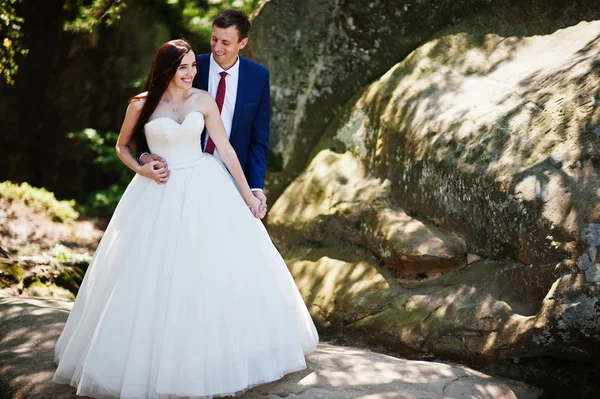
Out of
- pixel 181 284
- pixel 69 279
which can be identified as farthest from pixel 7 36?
pixel 181 284

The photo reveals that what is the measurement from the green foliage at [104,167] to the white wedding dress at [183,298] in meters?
6.39

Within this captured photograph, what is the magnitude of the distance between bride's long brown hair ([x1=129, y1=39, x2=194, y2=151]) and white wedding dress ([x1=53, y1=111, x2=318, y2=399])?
0.14m

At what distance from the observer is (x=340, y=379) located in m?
3.87

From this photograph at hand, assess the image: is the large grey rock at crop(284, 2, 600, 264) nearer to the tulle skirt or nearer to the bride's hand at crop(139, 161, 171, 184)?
the tulle skirt

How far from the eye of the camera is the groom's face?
4.42 metres

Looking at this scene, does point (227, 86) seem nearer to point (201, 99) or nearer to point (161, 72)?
point (201, 99)

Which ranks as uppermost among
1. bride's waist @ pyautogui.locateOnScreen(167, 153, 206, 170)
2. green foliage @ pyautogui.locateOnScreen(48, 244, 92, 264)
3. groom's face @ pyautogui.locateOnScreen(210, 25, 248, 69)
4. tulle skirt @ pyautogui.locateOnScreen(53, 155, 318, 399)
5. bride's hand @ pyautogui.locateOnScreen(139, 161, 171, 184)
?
groom's face @ pyautogui.locateOnScreen(210, 25, 248, 69)

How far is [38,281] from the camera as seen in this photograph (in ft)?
20.1

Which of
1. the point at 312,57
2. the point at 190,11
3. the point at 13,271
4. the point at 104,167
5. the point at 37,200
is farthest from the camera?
the point at 104,167

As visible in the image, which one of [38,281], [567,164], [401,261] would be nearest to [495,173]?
[567,164]

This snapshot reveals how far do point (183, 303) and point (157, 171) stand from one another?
0.82 meters

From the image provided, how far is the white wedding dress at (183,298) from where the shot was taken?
139 inches

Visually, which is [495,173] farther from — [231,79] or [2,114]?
[2,114]

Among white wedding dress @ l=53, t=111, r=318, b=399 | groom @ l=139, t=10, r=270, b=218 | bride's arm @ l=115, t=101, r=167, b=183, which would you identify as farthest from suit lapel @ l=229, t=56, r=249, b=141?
bride's arm @ l=115, t=101, r=167, b=183
